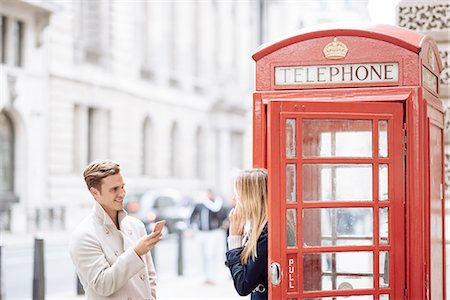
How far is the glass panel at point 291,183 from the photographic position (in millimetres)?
4883

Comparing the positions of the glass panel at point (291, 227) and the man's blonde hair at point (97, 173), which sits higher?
the man's blonde hair at point (97, 173)

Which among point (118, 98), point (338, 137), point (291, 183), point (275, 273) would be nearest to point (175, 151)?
point (118, 98)

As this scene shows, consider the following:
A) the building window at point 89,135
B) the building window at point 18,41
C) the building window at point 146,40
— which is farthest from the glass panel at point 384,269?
the building window at point 146,40

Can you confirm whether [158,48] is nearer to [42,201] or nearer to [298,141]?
[42,201]

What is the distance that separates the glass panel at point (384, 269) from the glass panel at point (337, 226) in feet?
0.75

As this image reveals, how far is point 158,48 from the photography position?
120ft

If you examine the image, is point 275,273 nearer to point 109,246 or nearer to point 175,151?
point 109,246

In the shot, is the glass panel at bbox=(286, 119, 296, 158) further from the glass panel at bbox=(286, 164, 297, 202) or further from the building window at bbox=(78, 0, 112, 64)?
the building window at bbox=(78, 0, 112, 64)

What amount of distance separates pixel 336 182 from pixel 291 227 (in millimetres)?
656

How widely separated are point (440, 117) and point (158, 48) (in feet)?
102

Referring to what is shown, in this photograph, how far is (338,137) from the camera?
5227 mm

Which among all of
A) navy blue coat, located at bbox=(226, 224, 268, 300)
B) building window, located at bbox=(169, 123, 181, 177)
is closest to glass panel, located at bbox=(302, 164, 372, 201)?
navy blue coat, located at bbox=(226, 224, 268, 300)

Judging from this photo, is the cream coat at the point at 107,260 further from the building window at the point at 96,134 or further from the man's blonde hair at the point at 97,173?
the building window at the point at 96,134

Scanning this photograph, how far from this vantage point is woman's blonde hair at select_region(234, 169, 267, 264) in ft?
15.2
